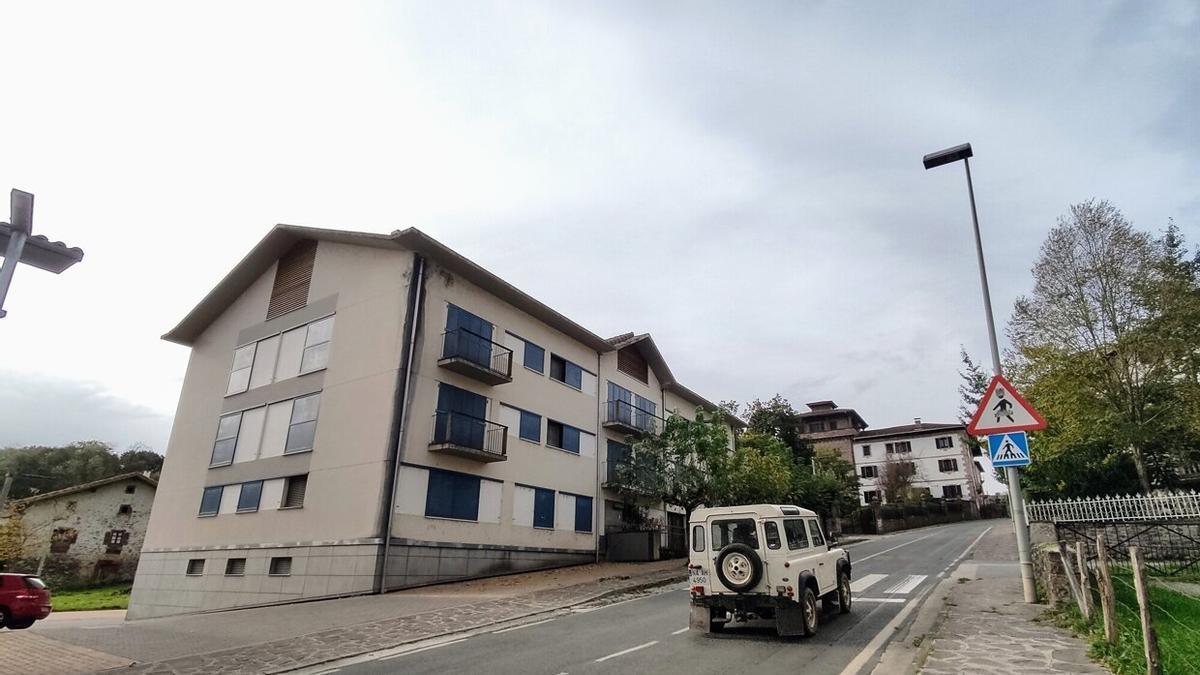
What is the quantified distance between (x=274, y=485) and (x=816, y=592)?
18843 millimetres

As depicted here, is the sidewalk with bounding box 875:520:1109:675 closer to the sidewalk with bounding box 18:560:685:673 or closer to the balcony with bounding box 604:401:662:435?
the sidewalk with bounding box 18:560:685:673

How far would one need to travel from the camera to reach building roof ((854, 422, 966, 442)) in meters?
68.0

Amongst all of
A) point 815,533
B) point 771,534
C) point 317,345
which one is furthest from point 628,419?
point 771,534

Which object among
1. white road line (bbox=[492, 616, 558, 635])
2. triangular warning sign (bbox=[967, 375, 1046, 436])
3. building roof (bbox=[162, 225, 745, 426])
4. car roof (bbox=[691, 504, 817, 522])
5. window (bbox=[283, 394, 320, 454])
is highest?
building roof (bbox=[162, 225, 745, 426])

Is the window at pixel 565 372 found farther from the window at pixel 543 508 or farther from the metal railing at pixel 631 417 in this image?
the window at pixel 543 508

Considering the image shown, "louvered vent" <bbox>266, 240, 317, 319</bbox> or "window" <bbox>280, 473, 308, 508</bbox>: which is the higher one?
"louvered vent" <bbox>266, 240, 317, 319</bbox>

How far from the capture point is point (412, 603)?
48.8 ft

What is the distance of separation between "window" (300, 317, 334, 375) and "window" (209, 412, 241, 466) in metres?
4.16

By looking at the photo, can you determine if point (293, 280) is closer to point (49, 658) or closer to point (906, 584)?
point (49, 658)

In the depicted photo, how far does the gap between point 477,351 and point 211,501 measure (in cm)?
1203

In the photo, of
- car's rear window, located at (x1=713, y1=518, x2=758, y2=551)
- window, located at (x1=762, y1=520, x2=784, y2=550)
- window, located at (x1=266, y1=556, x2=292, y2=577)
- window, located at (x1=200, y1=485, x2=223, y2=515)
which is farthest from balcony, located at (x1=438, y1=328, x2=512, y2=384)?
window, located at (x1=762, y1=520, x2=784, y2=550)

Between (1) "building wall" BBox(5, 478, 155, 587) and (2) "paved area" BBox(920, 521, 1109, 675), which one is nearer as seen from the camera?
(2) "paved area" BBox(920, 521, 1109, 675)

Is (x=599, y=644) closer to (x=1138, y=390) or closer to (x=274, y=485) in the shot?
(x=274, y=485)

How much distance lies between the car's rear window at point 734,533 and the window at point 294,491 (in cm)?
1553
